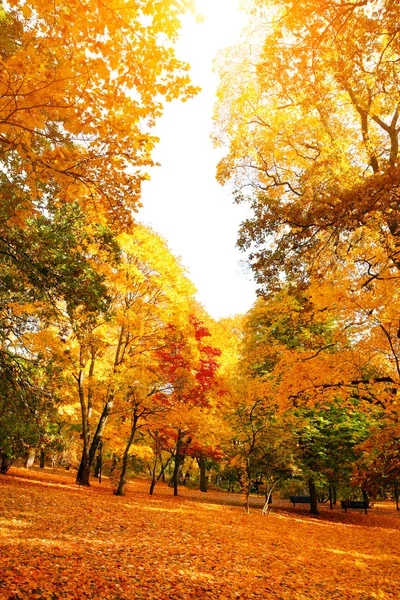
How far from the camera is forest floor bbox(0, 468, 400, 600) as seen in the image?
451 centimetres

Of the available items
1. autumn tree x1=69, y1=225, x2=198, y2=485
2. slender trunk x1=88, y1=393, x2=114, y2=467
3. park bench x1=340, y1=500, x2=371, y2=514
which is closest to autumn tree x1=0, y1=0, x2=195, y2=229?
autumn tree x1=69, y1=225, x2=198, y2=485

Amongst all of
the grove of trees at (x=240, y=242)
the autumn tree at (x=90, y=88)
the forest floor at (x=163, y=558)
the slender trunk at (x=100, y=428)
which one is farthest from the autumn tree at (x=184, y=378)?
the autumn tree at (x=90, y=88)

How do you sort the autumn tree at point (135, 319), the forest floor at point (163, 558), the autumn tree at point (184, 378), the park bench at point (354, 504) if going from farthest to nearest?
the park bench at point (354, 504) < the autumn tree at point (184, 378) < the autumn tree at point (135, 319) < the forest floor at point (163, 558)

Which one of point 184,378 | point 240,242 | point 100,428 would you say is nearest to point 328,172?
point 240,242

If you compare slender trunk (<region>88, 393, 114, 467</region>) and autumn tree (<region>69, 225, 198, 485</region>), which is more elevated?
autumn tree (<region>69, 225, 198, 485</region>)

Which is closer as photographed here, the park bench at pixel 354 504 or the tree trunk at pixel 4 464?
the tree trunk at pixel 4 464

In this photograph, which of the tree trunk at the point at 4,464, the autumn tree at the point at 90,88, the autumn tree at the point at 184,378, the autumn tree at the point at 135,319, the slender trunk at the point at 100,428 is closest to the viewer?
the autumn tree at the point at 90,88

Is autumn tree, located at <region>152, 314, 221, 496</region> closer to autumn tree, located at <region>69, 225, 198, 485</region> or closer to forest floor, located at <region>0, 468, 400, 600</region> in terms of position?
autumn tree, located at <region>69, 225, 198, 485</region>

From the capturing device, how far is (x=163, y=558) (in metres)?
6.02

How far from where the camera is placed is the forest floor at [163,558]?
4511 millimetres

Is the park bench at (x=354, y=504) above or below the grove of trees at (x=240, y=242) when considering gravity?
below

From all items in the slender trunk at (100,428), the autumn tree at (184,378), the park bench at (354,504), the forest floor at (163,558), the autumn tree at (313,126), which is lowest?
the park bench at (354,504)

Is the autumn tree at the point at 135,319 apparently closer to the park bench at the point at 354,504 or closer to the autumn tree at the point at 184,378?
the autumn tree at the point at 184,378

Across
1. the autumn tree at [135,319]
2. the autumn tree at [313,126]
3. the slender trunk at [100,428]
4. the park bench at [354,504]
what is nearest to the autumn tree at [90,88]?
the autumn tree at [313,126]
